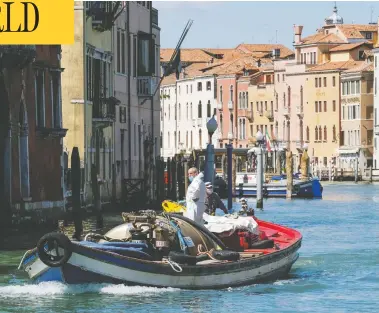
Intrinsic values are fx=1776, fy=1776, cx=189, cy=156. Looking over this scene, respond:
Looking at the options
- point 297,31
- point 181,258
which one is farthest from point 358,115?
point 181,258

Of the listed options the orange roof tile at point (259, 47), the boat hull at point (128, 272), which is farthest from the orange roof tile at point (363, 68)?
the boat hull at point (128, 272)

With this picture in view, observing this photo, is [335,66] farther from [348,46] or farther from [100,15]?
[100,15]

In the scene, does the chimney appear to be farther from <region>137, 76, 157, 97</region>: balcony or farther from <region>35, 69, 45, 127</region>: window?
<region>35, 69, 45, 127</region>: window

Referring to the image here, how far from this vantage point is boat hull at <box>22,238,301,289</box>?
63.1ft

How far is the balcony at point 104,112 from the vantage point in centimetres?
3775

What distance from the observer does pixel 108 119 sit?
38469 mm

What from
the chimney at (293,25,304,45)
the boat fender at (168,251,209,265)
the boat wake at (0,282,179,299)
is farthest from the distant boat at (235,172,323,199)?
the chimney at (293,25,304,45)

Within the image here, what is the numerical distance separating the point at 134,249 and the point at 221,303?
1.13m

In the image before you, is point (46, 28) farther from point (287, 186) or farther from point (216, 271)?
point (287, 186)

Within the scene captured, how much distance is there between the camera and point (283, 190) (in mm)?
57594

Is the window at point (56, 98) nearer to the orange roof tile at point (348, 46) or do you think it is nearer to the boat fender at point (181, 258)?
the boat fender at point (181, 258)

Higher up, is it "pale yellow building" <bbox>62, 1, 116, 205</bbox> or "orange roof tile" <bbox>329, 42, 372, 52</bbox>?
"orange roof tile" <bbox>329, 42, 372, 52</bbox>

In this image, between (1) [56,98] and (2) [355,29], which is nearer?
(1) [56,98]

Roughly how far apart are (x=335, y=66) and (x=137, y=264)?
81.4 m
